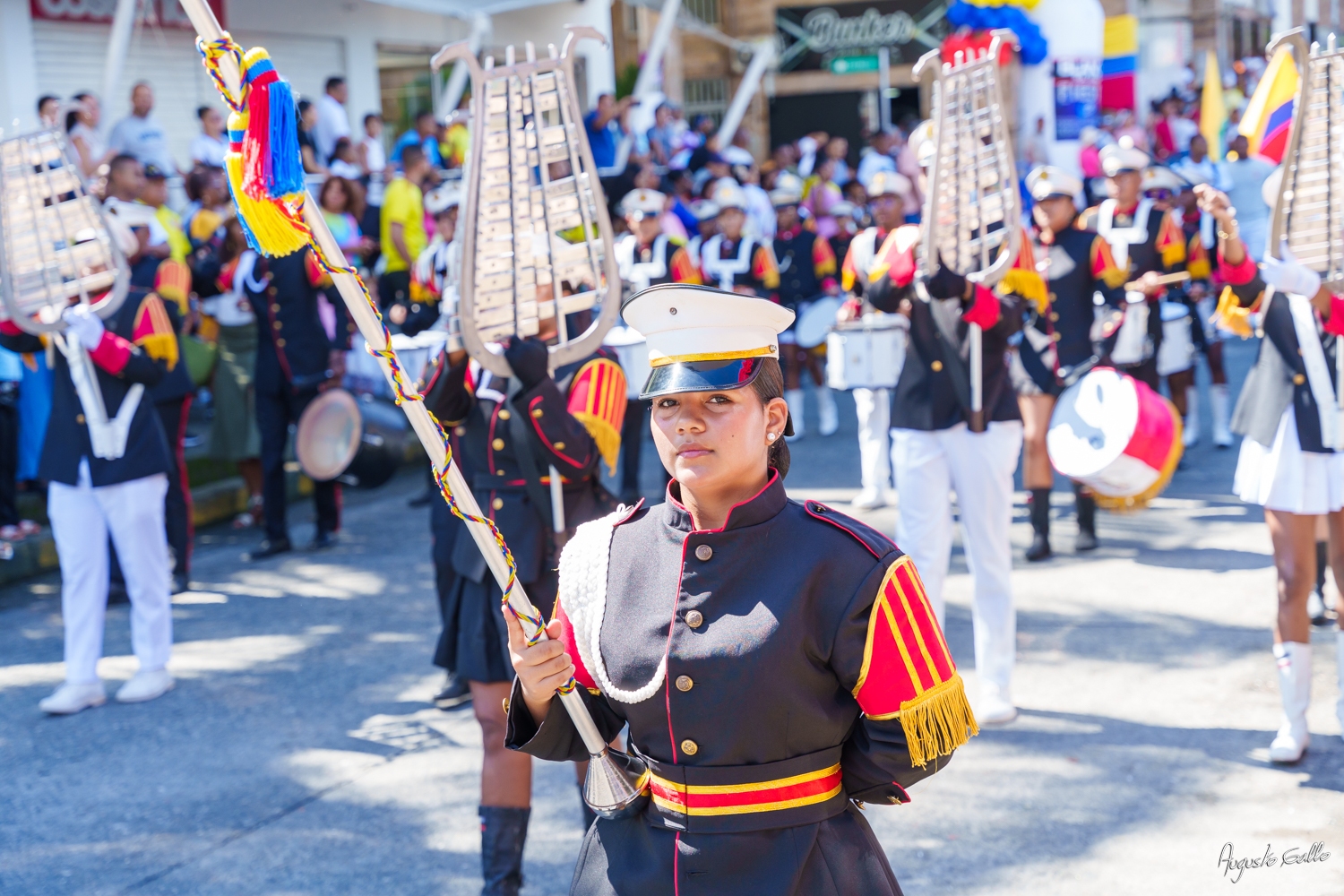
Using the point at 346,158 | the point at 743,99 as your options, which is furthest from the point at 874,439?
the point at 743,99

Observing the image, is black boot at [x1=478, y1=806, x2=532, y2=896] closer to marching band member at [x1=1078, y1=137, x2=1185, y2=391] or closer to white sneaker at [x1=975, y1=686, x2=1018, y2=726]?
white sneaker at [x1=975, y1=686, x2=1018, y2=726]

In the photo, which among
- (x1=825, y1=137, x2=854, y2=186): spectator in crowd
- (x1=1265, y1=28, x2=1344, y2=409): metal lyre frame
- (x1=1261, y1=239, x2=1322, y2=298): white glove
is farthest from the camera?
(x1=825, y1=137, x2=854, y2=186): spectator in crowd

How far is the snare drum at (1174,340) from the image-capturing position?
913 cm

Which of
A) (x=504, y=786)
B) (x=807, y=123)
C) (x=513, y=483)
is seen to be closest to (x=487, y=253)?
(x=513, y=483)

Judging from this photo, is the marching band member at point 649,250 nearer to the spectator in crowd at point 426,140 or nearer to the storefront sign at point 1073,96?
the spectator in crowd at point 426,140

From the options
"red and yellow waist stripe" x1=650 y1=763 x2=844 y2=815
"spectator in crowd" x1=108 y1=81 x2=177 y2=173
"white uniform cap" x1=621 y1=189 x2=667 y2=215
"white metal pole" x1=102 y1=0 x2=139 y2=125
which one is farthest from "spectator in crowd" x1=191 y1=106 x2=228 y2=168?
"red and yellow waist stripe" x1=650 y1=763 x2=844 y2=815

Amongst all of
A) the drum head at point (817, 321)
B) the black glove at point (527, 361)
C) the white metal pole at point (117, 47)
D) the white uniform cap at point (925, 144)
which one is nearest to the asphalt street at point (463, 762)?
the black glove at point (527, 361)

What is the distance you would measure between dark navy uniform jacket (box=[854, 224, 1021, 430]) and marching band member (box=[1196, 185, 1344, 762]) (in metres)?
0.92

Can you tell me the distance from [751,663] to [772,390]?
465mm

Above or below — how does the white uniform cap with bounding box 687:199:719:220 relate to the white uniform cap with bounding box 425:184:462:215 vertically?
above

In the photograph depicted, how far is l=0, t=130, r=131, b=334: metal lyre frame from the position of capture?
5766mm

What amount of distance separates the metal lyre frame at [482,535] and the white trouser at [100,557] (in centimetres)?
397

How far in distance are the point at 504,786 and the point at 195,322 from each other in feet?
23.1

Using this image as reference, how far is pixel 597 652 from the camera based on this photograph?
2430mm
